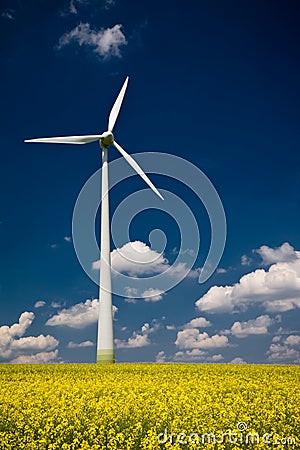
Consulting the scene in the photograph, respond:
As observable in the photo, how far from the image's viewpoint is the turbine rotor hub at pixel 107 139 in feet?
143

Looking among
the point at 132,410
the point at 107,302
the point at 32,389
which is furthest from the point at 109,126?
the point at 132,410

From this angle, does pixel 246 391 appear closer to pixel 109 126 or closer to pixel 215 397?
pixel 215 397

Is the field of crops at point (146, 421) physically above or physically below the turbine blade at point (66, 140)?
below

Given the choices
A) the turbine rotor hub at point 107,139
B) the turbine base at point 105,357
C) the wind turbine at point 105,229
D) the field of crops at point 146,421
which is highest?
the turbine rotor hub at point 107,139

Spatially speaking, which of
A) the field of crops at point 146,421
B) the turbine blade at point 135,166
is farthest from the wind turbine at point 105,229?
the field of crops at point 146,421

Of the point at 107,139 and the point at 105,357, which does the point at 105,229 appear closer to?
the point at 107,139

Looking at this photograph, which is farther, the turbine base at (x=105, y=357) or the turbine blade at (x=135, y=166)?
the turbine blade at (x=135, y=166)

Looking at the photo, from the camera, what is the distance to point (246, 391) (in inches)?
679

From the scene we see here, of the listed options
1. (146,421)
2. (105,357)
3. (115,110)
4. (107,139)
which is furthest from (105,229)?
(146,421)

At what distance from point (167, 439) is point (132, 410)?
206 centimetres

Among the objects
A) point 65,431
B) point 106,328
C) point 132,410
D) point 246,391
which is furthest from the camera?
point 106,328

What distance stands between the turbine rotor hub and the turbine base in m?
18.3

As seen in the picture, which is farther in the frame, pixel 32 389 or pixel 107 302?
pixel 107 302

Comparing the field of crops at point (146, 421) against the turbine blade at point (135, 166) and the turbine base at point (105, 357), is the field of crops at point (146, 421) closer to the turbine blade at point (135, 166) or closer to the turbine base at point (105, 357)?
the turbine base at point (105, 357)
